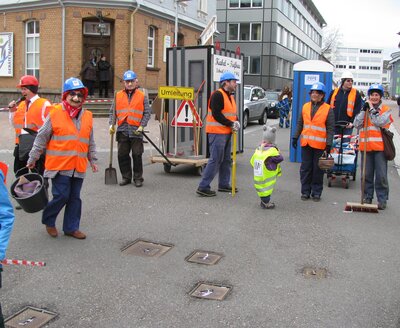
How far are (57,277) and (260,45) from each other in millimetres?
41909

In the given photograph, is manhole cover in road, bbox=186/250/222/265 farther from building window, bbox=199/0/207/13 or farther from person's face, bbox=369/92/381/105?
building window, bbox=199/0/207/13

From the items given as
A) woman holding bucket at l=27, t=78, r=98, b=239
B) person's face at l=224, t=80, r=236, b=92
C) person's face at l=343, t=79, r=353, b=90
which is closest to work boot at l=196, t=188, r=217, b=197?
person's face at l=224, t=80, r=236, b=92

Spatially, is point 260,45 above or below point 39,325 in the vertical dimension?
above

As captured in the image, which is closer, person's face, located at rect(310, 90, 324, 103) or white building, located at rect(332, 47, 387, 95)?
person's face, located at rect(310, 90, 324, 103)

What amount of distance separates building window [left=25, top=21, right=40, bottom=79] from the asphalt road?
1730cm

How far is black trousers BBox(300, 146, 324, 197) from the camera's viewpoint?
7.73 meters

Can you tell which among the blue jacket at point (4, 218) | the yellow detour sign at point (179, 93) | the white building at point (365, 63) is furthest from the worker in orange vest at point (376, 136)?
the white building at point (365, 63)

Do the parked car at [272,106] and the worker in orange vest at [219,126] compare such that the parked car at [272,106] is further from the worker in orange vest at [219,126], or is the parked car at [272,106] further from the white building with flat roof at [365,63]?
the white building with flat roof at [365,63]

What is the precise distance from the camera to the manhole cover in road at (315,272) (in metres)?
4.66

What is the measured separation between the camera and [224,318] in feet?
12.4

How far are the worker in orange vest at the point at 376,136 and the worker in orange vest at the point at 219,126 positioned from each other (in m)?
1.90


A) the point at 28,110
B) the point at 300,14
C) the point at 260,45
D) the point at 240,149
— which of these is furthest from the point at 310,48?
the point at 28,110

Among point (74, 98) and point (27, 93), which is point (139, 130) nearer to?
point (27, 93)

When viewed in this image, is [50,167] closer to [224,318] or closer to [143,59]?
[224,318]
